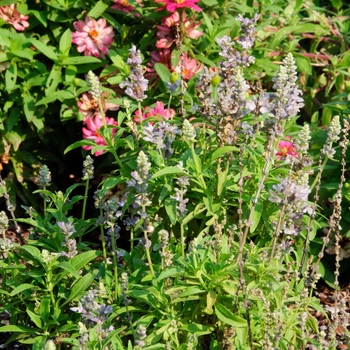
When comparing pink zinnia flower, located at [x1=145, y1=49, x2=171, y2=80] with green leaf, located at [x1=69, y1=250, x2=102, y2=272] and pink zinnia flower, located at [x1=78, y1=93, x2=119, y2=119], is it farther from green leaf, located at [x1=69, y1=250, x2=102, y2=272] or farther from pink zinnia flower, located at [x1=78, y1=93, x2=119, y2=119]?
green leaf, located at [x1=69, y1=250, x2=102, y2=272]

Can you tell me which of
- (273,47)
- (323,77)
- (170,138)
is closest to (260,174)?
(170,138)

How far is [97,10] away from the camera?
4.41m

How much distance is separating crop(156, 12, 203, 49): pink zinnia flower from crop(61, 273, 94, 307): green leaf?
1.61 metres

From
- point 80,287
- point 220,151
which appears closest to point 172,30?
point 220,151

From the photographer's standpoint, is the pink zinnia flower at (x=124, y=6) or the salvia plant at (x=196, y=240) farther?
the pink zinnia flower at (x=124, y=6)

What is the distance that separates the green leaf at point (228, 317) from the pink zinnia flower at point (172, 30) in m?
1.86

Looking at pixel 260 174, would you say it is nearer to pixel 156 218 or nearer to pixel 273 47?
pixel 156 218

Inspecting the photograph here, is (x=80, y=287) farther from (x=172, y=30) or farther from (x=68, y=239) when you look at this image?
(x=172, y=30)

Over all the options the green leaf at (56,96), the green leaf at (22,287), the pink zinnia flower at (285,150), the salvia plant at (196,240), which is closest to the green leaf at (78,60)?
the green leaf at (56,96)

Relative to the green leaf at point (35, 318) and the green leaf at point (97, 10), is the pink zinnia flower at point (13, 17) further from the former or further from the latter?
the green leaf at point (35, 318)

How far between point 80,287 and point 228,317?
62cm

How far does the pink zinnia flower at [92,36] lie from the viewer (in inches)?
174

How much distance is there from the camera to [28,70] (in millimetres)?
4480

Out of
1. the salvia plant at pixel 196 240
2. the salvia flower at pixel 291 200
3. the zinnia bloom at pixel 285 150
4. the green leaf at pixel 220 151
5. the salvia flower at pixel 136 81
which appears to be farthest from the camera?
the zinnia bloom at pixel 285 150
